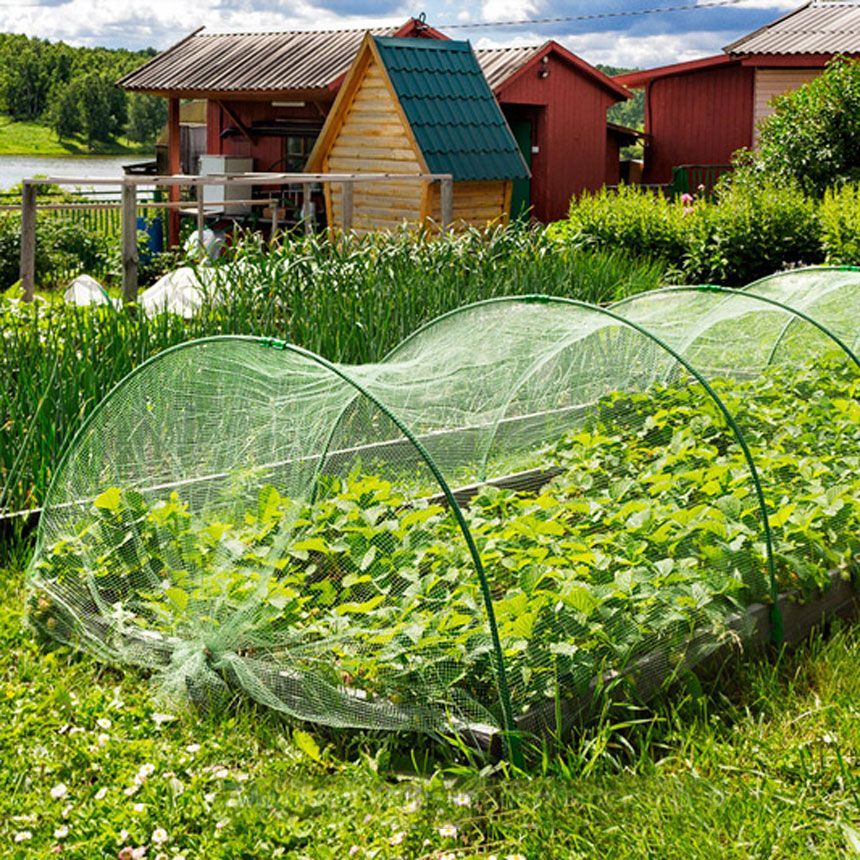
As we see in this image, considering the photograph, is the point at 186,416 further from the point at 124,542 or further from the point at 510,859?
the point at 510,859

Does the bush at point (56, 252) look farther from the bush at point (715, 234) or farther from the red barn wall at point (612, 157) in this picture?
the red barn wall at point (612, 157)

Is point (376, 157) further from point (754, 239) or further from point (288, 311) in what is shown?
point (288, 311)

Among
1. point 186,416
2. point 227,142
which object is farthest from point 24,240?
point 227,142

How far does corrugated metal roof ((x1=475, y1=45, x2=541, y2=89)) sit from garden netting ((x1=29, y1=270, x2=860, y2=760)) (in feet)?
52.9

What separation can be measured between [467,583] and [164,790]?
105cm

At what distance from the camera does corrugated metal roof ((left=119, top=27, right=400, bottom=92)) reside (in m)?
19.8

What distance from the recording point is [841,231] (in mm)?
11195

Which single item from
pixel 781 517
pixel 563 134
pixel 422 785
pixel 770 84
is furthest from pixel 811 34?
pixel 422 785

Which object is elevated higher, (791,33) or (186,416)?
(791,33)

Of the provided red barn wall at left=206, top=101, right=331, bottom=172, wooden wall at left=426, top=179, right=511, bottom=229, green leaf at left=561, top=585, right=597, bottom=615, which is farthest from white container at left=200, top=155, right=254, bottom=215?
green leaf at left=561, top=585, right=597, bottom=615

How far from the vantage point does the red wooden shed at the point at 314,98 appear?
2089 centimetres

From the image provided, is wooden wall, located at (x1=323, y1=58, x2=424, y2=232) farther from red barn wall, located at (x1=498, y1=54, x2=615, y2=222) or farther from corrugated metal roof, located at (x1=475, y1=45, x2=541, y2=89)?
red barn wall, located at (x1=498, y1=54, x2=615, y2=222)

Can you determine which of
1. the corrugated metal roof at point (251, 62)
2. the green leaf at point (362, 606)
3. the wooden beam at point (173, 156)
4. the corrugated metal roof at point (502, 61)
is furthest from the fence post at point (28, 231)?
the corrugated metal roof at point (502, 61)

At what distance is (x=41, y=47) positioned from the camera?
4344cm
